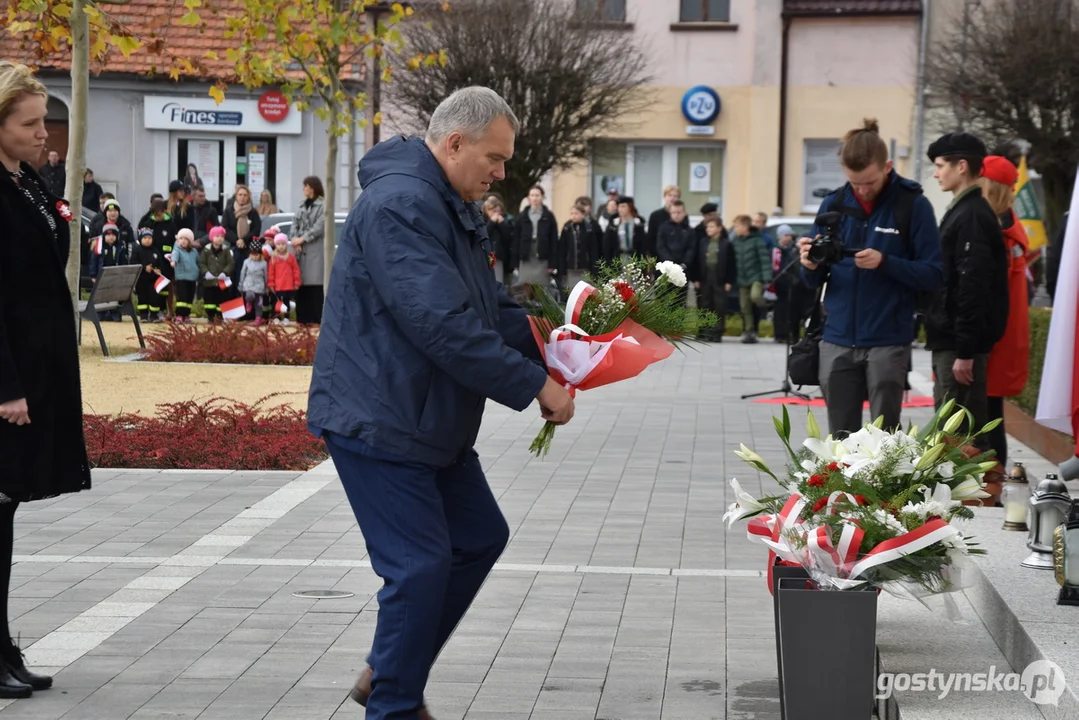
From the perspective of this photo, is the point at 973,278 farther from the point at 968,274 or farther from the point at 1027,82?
the point at 1027,82

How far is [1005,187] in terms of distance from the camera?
8.71m

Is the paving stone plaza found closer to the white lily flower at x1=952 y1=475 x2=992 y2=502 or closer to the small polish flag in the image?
the white lily flower at x1=952 y1=475 x2=992 y2=502

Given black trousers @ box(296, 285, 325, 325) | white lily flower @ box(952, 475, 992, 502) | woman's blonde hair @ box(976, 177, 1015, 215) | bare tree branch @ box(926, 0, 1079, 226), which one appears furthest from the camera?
bare tree branch @ box(926, 0, 1079, 226)

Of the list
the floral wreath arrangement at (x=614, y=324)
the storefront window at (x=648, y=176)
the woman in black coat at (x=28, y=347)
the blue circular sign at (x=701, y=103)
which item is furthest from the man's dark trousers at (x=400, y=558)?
the storefront window at (x=648, y=176)

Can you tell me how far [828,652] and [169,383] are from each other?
11331mm

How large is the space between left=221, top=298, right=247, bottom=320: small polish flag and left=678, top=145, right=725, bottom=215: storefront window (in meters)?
13.3

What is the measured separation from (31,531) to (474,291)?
422 cm

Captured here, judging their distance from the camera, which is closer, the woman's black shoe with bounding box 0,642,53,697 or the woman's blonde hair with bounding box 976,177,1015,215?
the woman's black shoe with bounding box 0,642,53,697

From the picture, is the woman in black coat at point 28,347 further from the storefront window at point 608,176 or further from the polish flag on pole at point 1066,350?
the storefront window at point 608,176

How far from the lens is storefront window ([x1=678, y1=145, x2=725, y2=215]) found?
111 ft

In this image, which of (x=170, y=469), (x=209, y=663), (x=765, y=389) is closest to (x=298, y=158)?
(x=765, y=389)

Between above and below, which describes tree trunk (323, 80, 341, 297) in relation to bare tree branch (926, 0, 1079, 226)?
below

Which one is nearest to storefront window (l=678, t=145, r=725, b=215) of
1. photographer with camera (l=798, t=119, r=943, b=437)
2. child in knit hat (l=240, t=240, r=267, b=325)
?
child in knit hat (l=240, t=240, r=267, b=325)

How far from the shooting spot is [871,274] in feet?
24.3
